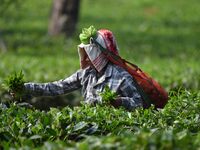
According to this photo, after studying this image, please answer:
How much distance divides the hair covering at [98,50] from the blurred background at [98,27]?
292 cm

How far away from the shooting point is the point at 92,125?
5555 millimetres

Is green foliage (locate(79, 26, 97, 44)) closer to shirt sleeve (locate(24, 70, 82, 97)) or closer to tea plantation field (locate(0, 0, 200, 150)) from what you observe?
shirt sleeve (locate(24, 70, 82, 97))

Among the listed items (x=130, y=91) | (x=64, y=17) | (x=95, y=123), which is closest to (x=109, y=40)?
(x=130, y=91)

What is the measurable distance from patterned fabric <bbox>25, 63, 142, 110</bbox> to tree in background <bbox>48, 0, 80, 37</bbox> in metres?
11.7

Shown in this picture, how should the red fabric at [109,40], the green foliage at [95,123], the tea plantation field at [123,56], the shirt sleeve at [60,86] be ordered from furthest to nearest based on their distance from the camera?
the shirt sleeve at [60,86] < the red fabric at [109,40] < the green foliage at [95,123] < the tea plantation field at [123,56]

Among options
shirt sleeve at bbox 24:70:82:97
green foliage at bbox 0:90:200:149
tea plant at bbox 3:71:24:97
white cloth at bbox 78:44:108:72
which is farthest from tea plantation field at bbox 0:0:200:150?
white cloth at bbox 78:44:108:72

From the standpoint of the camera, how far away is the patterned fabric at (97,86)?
663 centimetres

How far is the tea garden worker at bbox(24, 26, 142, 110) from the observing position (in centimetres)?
665

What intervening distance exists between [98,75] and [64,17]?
12.1 metres

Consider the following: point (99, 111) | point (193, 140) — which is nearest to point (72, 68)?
point (99, 111)

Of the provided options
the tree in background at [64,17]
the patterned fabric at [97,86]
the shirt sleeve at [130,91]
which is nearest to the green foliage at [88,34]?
the patterned fabric at [97,86]

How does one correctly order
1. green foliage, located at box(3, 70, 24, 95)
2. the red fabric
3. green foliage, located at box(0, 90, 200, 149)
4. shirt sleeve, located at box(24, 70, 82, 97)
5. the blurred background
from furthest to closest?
the blurred background < shirt sleeve, located at box(24, 70, 82, 97) < the red fabric < green foliage, located at box(3, 70, 24, 95) < green foliage, located at box(0, 90, 200, 149)

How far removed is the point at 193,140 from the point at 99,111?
1.55 m

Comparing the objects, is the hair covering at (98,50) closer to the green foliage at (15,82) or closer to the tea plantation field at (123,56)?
the tea plantation field at (123,56)
